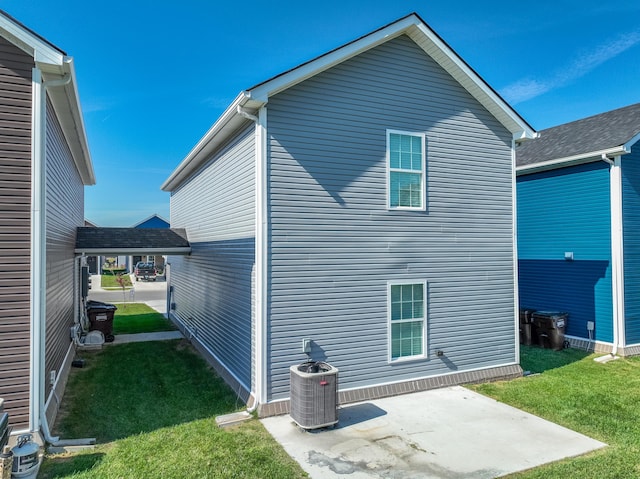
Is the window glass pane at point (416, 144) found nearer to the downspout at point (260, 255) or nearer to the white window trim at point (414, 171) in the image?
the white window trim at point (414, 171)

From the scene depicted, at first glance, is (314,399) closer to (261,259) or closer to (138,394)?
(261,259)

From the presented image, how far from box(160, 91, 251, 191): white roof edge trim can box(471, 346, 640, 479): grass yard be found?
631 cm

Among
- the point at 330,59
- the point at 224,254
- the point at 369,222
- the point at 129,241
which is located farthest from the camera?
the point at 129,241

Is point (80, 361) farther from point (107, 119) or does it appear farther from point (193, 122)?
point (193, 122)

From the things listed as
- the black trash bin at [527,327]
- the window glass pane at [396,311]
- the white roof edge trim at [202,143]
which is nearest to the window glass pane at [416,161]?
the window glass pane at [396,311]

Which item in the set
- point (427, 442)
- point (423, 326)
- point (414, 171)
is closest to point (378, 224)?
point (414, 171)

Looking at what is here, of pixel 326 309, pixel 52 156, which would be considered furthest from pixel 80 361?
pixel 326 309

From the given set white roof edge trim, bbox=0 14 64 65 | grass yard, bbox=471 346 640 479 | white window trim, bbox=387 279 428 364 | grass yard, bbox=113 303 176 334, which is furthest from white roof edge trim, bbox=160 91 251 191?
grass yard, bbox=471 346 640 479

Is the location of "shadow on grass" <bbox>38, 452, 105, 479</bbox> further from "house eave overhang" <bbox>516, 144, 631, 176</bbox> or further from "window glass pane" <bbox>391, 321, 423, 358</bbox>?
"house eave overhang" <bbox>516, 144, 631, 176</bbox>

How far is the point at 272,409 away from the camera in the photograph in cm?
640

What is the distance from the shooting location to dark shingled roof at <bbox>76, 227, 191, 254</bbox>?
11.0 meters

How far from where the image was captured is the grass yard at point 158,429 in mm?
4707

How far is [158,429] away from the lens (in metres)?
5.87

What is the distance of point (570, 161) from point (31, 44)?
1198 cm
